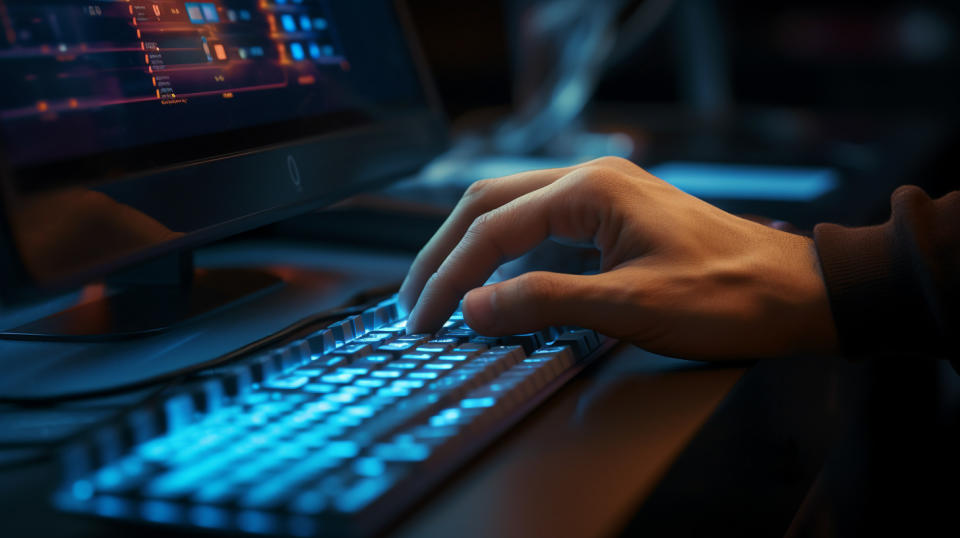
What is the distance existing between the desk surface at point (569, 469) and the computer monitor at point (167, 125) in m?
0.13

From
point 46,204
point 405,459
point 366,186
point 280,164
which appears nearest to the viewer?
point 405,459

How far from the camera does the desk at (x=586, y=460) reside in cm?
37

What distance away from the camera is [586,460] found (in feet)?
1.40

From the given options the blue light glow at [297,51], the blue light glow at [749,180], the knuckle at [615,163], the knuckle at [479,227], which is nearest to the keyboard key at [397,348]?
the knuckle at [479,227]

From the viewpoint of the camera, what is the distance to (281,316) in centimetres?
69

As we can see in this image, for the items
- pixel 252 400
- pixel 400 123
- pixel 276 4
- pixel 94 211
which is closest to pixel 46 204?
pixel 94 211

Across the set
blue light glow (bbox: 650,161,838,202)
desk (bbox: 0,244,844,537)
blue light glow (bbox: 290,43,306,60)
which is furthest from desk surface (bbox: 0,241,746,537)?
blue light glow (bbox: 650,161,838,202)

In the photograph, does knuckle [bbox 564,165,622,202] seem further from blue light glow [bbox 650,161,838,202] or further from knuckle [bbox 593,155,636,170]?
blue light glow [bbox 650,161,838,202]

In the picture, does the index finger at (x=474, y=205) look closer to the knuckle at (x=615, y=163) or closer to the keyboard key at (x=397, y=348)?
the knuckle at (x=615, y=163)

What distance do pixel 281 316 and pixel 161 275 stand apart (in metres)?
0.13

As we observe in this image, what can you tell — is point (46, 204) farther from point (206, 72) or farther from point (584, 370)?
point (584, 370)

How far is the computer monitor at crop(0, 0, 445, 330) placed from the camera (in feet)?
1.69

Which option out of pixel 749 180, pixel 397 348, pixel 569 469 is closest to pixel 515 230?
pixel 397 348

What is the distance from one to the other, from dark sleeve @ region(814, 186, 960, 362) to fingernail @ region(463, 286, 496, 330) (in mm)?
239
